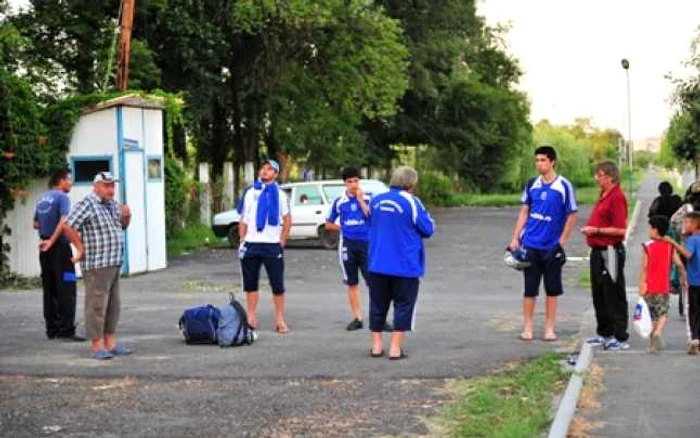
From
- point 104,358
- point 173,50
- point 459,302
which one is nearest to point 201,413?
point 104,358

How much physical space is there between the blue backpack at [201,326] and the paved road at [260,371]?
0.55ft

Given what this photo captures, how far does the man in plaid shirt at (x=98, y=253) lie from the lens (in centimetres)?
988

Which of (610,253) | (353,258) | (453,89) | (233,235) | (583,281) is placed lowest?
(583,281)

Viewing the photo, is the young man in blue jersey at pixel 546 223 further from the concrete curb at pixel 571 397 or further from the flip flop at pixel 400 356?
the flip flop at pixel 400 356

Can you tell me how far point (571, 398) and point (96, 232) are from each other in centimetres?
472

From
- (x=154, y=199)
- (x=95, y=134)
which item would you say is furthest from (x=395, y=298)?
(x=154, y=199)

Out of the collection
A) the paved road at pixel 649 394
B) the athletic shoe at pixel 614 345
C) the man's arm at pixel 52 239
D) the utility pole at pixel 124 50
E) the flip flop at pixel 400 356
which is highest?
the utility pole at pixel 124 50

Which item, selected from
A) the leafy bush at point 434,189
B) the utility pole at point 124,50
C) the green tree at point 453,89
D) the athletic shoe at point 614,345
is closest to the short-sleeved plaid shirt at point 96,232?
the athletic shoe at point 614,345

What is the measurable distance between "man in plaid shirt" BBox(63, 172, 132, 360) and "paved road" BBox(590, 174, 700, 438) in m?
4.44

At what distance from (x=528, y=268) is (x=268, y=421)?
405 centimetres

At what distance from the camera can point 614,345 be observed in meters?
9.80

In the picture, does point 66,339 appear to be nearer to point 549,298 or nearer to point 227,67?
point 549,298

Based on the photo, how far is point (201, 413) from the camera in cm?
756

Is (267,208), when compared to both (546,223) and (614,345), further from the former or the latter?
(614,345)
